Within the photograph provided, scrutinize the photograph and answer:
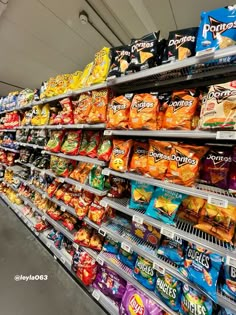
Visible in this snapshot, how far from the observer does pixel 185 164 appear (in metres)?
0.98

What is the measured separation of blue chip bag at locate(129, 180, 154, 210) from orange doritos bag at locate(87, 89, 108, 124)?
0.64 m

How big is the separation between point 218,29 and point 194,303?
5.24ft

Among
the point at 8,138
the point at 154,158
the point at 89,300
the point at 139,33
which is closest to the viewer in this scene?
the point at 154,158

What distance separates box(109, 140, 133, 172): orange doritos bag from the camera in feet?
4.14

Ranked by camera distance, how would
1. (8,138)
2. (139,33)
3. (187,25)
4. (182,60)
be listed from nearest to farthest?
1. (182,60)
2. (187,25)
3. (139,33)
4. (8,138)

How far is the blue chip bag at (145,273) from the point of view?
1218mm

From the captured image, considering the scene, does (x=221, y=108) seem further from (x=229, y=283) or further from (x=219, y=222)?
(x=229, y=283)

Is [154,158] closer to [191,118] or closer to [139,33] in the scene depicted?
[191,118]

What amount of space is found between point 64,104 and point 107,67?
0.67m

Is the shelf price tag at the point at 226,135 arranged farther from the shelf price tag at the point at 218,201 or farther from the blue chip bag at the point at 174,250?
the blue chip bag at the point at 174,250

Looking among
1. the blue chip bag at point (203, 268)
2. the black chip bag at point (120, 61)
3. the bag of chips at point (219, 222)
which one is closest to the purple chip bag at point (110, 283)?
the blue chip bag at point (203, 268)

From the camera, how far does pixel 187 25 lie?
1840 millimetres

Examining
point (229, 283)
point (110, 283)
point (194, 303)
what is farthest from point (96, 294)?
point (229, 283)

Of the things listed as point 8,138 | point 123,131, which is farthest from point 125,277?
point 8,138
